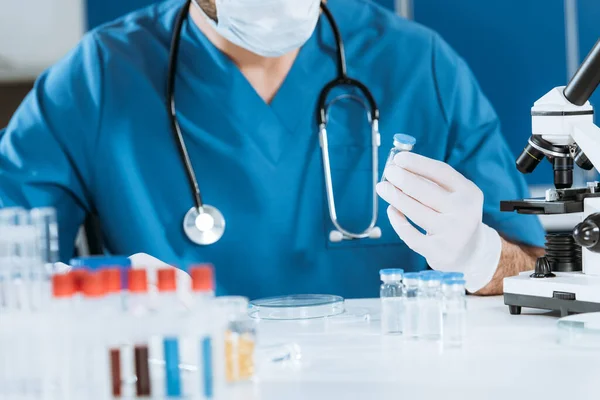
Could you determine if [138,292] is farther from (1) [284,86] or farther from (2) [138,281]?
(1) [284,86]

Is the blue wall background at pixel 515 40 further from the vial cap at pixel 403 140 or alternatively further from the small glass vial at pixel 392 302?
the small glass vial at pixel 392 302

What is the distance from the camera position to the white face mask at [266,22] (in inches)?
64.8

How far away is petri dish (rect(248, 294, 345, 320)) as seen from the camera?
4.54 ft

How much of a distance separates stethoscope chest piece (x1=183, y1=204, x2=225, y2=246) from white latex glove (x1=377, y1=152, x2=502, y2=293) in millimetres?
388

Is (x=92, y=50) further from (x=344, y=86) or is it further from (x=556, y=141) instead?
(x=556, y=141)

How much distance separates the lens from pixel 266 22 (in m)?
1.67

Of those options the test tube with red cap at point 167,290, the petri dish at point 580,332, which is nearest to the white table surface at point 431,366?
the petri dish at point 580,332

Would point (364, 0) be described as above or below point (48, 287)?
above

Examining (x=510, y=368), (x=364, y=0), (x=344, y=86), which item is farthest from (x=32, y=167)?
(x=510, y=368)

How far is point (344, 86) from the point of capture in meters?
1.88

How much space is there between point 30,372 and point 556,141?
88 cm

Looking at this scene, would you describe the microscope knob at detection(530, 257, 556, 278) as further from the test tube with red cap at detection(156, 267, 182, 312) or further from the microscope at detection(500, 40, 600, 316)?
the test tube with red cap at detection(156, 267, 182, 312)

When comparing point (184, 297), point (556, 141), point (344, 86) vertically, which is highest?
point (344, 86)

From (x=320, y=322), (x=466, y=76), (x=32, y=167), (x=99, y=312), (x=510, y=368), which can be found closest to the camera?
(x=99, y=312)
